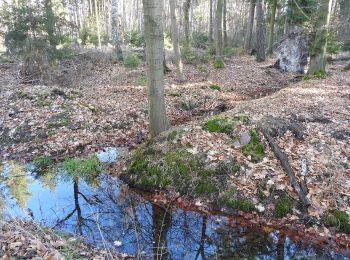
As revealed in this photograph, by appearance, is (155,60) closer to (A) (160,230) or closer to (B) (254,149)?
(B) (254,149)

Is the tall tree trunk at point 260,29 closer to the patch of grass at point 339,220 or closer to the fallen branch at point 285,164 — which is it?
the fallen branch at point 285,164

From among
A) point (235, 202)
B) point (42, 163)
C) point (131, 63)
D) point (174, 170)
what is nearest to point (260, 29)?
point (131, 63)

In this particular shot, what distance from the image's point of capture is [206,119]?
841cm

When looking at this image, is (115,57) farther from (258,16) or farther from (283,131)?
(283,131)

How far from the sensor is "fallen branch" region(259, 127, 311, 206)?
554 centimetres

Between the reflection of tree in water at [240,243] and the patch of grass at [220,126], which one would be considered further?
the patch of grass at [220,126]

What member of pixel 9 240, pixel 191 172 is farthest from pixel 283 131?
pixel 9 240

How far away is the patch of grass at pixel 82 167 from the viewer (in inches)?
278

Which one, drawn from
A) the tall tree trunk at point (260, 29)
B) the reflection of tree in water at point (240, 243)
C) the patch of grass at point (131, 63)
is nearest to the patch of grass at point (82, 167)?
the reflection of tree in water at point (240, 243)

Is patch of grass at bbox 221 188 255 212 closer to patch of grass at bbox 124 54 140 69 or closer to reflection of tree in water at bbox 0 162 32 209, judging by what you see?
reflection of tree in water at bbox 0 162 32 209

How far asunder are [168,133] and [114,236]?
3.00 meters

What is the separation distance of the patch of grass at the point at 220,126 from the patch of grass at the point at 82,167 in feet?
9.08

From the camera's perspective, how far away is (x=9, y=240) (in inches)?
150

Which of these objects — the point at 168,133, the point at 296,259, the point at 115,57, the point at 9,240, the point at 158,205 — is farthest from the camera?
the point at 115,57
